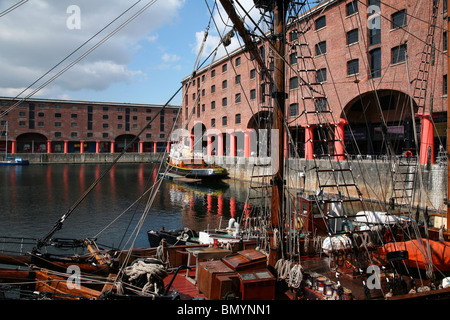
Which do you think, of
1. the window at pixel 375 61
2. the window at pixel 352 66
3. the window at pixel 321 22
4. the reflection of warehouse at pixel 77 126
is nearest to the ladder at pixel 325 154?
the window at pixel 352 66

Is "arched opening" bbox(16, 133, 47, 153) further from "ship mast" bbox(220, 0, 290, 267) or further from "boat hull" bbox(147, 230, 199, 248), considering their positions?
"ship mast" bbox(220, 0, 290, 267)

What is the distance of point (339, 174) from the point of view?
32.2 m

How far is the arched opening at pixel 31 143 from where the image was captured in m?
83.1

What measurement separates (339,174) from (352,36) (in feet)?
48.8

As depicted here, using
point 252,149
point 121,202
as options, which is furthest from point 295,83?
point 121,202

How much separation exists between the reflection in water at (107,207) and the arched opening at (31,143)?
41391 mm

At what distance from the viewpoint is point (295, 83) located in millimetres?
38094

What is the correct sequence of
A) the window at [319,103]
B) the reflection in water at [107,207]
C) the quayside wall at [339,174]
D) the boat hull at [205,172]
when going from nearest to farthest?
the window at [319,103], the quayside wall at [339,174], the reflection in water at [107,207], the boat hull at [205,172]

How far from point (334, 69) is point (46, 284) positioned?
34.0 metres

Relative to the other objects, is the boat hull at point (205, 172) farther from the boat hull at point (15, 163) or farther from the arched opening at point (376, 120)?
the boat hull at point (15, 163)

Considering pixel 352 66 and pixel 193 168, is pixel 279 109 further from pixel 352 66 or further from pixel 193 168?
pixel 193 168

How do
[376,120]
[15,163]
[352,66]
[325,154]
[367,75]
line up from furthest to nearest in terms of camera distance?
[15,163] → [376,120] → [352,66] → [367,75] → [325,154]

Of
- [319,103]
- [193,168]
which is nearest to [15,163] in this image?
[193,168]

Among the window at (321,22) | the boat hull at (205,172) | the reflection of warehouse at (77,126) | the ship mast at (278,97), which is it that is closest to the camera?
the ship mast at (278,97)
